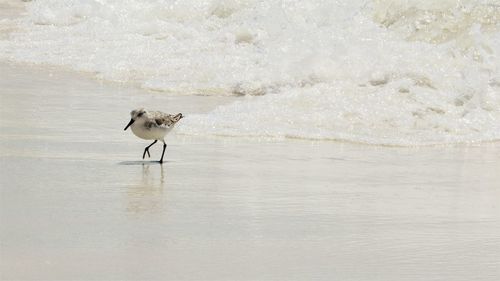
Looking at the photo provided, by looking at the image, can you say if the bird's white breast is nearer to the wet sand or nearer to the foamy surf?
the wet sand

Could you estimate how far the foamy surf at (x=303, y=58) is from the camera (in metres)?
10.7

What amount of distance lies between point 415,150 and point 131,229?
161 inches

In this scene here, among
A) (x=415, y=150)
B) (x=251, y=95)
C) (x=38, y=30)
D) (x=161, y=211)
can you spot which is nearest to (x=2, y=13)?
(x=38, y=30)

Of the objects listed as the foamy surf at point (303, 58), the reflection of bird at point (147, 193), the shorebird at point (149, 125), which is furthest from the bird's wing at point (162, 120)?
the foamy surf at point (303, 58)

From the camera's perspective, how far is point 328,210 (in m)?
6.84

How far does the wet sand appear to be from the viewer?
541 cm

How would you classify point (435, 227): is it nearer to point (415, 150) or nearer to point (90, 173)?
point (90, 173)

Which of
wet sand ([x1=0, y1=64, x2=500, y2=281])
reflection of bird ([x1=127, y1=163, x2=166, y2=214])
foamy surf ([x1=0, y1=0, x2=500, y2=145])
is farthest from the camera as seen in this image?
foamy surf ([x1=0, y1=0, x2=500, y2=145])

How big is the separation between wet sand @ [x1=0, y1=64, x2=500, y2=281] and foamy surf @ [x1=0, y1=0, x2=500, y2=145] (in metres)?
0.93

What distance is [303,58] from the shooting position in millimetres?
13430

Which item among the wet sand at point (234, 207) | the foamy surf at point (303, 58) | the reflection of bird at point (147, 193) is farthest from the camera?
the foamy surf at point (303, 58)

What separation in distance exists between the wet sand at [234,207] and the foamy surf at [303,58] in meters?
0.93

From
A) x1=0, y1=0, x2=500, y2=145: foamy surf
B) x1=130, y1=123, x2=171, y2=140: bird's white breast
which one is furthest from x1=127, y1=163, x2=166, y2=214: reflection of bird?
x1=0, y1=0, x2=500, y2=145: foamy surf

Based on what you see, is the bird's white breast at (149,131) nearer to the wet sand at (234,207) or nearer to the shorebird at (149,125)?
the shorebird at (149,125)
